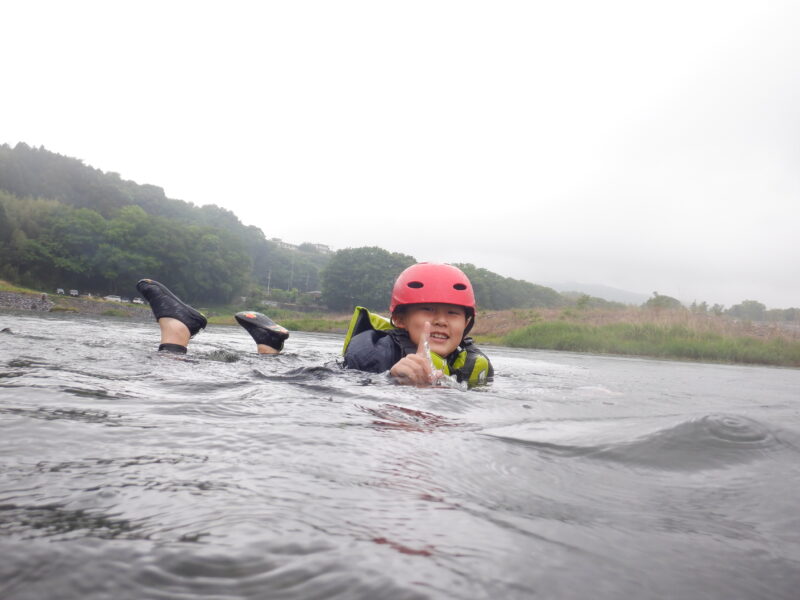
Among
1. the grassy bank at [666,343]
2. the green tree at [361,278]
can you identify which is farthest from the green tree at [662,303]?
the green tree at [361,278]

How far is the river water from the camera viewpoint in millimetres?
888

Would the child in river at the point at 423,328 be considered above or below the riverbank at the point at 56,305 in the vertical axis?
above

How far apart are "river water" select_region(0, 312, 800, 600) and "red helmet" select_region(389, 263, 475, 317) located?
2306 mm

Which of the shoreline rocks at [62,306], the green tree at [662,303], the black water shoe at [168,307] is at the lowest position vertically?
the shoreline rocks at [62,306]

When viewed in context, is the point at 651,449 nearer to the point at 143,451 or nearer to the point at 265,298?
the point at 143,451

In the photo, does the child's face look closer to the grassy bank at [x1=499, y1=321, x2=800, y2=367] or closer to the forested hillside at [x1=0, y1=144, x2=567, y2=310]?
the grassy bank at [x1=499, y1=321, x2=800, y2=367]

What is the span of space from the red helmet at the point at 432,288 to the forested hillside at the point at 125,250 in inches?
2019

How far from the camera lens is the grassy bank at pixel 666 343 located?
49.4 ft

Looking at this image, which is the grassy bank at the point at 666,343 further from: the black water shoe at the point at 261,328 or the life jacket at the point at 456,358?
the black water shoe at the point at 261,328

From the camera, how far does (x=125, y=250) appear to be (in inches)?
2146

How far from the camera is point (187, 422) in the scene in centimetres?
206

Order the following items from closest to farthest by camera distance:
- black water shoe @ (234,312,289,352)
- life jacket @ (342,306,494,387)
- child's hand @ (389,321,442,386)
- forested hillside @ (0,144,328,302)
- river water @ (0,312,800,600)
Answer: river water @ (0,312,800,600) < child's hand @ (389,321,442,386) < life jacket @ (342,306,494,387) < black water shoe @ (234,312,289,352) < forested hillside @ (0,144,328,302)

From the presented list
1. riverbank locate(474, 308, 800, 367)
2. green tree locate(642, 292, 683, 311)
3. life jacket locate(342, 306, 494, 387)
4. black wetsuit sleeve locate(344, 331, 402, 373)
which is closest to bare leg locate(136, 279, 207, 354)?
life jacket locate(342, 306, 494, 387)

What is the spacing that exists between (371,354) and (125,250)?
189 feet
